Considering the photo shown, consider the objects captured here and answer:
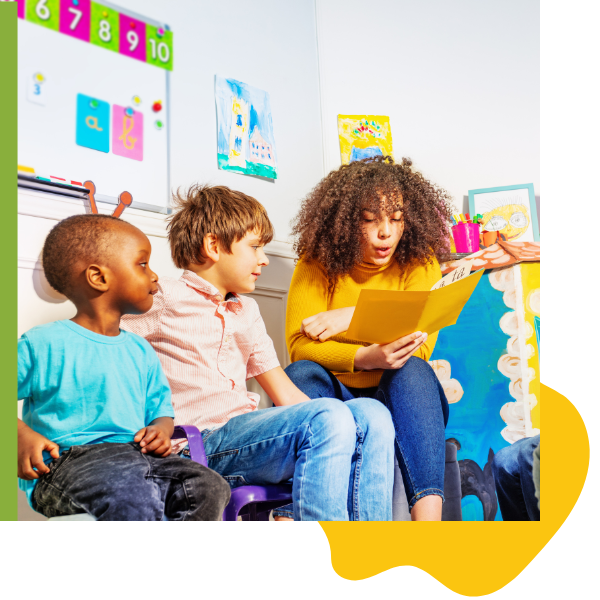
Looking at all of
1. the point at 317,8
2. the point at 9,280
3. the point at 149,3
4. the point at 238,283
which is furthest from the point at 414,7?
the point at 9,280

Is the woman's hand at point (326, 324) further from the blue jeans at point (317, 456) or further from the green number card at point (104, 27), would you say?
the green number card at point (104, 27)

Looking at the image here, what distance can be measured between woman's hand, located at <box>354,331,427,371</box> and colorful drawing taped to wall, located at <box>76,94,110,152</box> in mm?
559

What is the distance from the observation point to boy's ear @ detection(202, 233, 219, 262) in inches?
39.4

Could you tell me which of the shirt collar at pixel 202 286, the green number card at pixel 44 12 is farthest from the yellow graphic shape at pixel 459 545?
the green number card at pixel 44 12

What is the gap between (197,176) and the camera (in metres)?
1.09

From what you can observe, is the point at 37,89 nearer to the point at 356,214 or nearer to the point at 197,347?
the point at 197,347

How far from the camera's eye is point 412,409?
38.3 inches

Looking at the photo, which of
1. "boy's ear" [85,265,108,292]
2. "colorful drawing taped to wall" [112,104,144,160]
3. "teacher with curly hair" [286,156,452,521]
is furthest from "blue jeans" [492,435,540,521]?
"colorful drawing taped to wall" [112,104,144,160]

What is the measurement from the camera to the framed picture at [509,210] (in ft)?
3.86

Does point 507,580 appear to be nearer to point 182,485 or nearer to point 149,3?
point 182,485

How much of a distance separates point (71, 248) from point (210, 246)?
22cm

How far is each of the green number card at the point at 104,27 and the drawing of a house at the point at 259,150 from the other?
28 cm

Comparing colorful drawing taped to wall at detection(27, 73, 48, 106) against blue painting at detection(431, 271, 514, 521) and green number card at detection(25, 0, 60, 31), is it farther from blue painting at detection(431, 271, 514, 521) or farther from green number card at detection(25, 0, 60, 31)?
blue painting at detection(431, 271, 514, 521)

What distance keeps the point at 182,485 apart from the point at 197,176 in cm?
56
